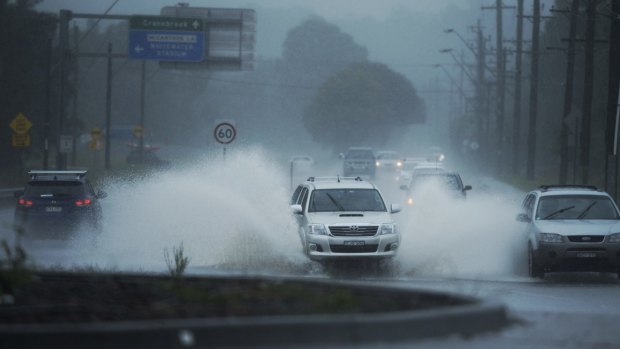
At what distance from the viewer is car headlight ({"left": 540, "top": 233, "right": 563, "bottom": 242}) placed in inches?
798

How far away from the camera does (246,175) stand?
27.8m

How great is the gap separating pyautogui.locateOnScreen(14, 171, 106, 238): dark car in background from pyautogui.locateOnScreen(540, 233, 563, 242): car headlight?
11.1m

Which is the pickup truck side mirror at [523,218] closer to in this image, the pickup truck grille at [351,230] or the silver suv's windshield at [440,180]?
the pickup truck grille at [351,230]

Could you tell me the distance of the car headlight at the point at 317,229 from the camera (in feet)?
68.4

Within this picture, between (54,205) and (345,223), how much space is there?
828 centimetres

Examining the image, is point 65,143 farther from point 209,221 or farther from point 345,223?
point 345,223

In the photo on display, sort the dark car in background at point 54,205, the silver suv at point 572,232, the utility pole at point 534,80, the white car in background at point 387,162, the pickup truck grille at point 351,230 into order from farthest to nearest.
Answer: the white car in background at point 387,162 → the utility pole at point 534,80 → the dark car in background at point 54,205 → the pickup truck grille at point 351,230 → the silver suv at point 572,232

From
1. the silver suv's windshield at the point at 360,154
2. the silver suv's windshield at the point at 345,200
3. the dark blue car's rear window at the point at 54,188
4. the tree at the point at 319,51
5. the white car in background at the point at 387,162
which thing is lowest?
the white car in background at the point at 387,162

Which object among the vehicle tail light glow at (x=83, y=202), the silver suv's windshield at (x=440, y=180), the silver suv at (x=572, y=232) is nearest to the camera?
the silver suv at (x=572, y=232)

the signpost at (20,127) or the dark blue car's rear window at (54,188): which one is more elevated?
the signpost at (20,127)

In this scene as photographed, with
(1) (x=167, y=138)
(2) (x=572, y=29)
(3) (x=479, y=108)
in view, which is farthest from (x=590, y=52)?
(1) (x=167, y=138)

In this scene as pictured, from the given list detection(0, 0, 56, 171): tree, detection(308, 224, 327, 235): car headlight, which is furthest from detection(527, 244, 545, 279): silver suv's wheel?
detection(0, 0, 56, 171): tree

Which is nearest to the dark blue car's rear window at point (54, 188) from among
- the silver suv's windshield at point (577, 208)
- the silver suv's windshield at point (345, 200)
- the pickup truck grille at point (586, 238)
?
the silver suv's windshield at point (345, 200)

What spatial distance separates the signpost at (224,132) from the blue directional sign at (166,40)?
15.9 metres
